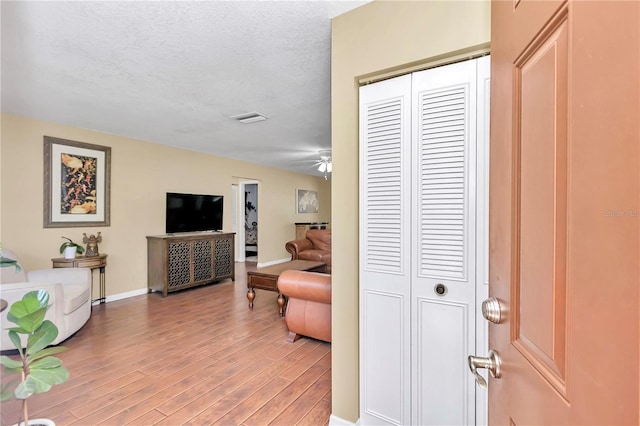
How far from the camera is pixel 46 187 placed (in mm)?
3521

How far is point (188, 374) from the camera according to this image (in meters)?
2.26

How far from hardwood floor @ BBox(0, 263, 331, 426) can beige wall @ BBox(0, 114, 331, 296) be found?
0.97 m

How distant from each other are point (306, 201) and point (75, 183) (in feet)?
17.5

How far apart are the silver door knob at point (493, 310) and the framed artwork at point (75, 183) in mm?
4628

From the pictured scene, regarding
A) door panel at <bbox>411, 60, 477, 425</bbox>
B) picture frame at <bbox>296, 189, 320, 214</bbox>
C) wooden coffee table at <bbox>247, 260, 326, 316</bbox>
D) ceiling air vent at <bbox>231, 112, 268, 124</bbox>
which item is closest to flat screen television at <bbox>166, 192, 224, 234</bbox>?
wooden coffee table at <bbox>247, 260, 326, 316</bbox>

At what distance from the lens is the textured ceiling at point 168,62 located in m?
1.63

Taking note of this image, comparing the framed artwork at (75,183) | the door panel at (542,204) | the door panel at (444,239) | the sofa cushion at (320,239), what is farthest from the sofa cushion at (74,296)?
the sofa cushion at (320,239)

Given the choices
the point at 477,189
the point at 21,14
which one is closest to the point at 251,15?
the point at 21,14

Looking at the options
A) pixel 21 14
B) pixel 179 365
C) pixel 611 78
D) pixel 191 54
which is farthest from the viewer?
pixel 179 365

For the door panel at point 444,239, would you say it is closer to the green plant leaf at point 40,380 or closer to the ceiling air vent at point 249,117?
the green plant leaf at point 40,380

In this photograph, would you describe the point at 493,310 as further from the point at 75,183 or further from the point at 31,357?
the point at 75,183

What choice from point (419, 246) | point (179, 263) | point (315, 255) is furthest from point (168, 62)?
point (315, 255)

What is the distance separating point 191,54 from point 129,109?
61.0 inches

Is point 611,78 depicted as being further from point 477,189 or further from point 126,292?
point 126,292
